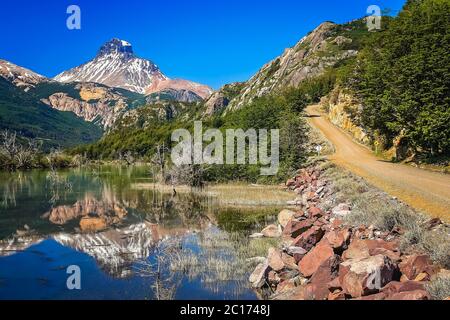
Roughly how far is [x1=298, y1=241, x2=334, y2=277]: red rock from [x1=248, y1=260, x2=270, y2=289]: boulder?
6.23 ft

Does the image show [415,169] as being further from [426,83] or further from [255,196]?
[255,196]

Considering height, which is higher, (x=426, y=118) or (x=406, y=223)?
(x=426, y=118)

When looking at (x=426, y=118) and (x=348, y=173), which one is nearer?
(x=426, y=118)

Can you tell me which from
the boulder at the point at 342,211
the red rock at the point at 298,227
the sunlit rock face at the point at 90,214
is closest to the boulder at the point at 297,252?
the red rock at the point at 298,227

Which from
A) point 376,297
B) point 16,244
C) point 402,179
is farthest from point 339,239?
point 16,244

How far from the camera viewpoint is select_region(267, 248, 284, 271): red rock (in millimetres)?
20734

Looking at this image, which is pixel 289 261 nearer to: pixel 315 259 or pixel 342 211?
pixel 315 259

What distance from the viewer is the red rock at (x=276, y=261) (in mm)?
20734

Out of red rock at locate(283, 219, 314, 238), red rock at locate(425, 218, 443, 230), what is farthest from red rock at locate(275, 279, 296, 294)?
red rock at locate(283, 219, 314, 238)

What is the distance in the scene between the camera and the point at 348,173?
134ft

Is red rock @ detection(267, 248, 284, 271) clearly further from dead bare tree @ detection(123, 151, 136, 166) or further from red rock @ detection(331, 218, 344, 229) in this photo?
dead bare tree @ detection(123, 151, 136, 166)
